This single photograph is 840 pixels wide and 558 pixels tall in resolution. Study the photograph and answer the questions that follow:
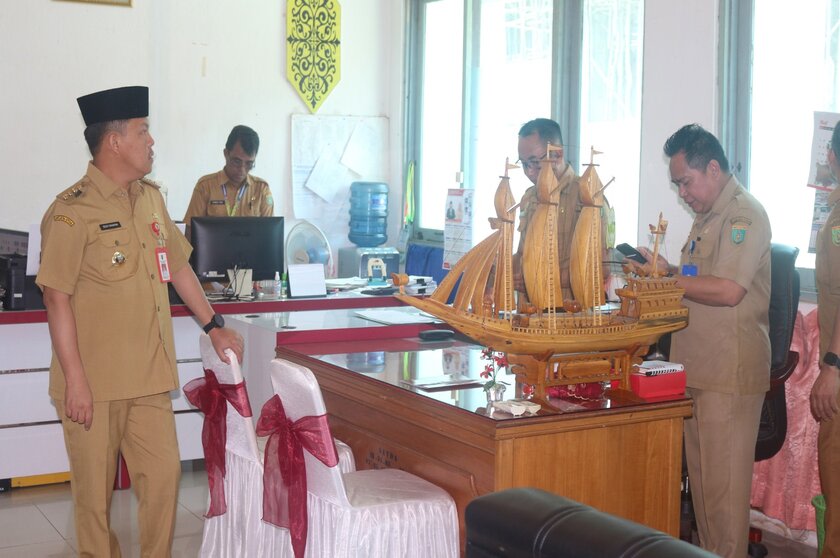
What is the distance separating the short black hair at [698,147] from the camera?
3.36 meters

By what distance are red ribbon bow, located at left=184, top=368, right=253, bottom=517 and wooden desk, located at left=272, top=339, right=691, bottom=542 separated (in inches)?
17.9

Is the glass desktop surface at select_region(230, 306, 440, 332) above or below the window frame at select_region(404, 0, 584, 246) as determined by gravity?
below

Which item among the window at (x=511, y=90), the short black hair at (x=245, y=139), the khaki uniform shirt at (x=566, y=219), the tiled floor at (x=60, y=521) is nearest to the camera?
the tiled floor at (x=60, y=521)

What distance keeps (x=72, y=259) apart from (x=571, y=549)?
Result: 82.7 inches

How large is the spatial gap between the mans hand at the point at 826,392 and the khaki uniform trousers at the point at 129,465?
2.14 metres

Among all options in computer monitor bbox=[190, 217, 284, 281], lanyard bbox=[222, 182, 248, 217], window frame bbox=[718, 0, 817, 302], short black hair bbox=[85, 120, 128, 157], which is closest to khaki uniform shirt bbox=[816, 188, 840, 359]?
window frame bbox=[718, 0, 817, 302]

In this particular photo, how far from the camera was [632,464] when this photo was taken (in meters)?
2.88

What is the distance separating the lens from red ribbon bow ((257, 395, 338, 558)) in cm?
272

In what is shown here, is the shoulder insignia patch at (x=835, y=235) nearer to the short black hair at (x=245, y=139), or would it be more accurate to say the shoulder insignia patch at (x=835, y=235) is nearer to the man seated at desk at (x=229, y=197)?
the short black hair at (x=245, y=139)

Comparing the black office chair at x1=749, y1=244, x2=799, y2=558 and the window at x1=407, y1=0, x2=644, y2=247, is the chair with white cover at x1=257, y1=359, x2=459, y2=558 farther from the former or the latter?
the window at x1=407, y1=0, x2=644, y2=247

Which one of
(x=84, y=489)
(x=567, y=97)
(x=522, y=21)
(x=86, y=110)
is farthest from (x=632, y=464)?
(x=522, y=21)

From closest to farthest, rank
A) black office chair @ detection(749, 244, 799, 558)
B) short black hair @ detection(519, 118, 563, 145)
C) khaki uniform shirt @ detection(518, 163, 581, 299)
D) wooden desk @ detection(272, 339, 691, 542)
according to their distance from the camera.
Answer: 1. wooden desk @ detection(272, 339, 691, 542)
2. black office chair @ detection(749, 244, 799, 558)
3. short black hair @ detection(519, 118, 563, 145)
4. khaki uniform shirt @ detection(518, 163, 581, 299)

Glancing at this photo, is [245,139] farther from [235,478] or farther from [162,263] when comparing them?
[235,478]

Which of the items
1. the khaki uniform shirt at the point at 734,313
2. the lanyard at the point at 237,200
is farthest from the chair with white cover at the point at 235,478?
the lanyard at the point at 237,200
